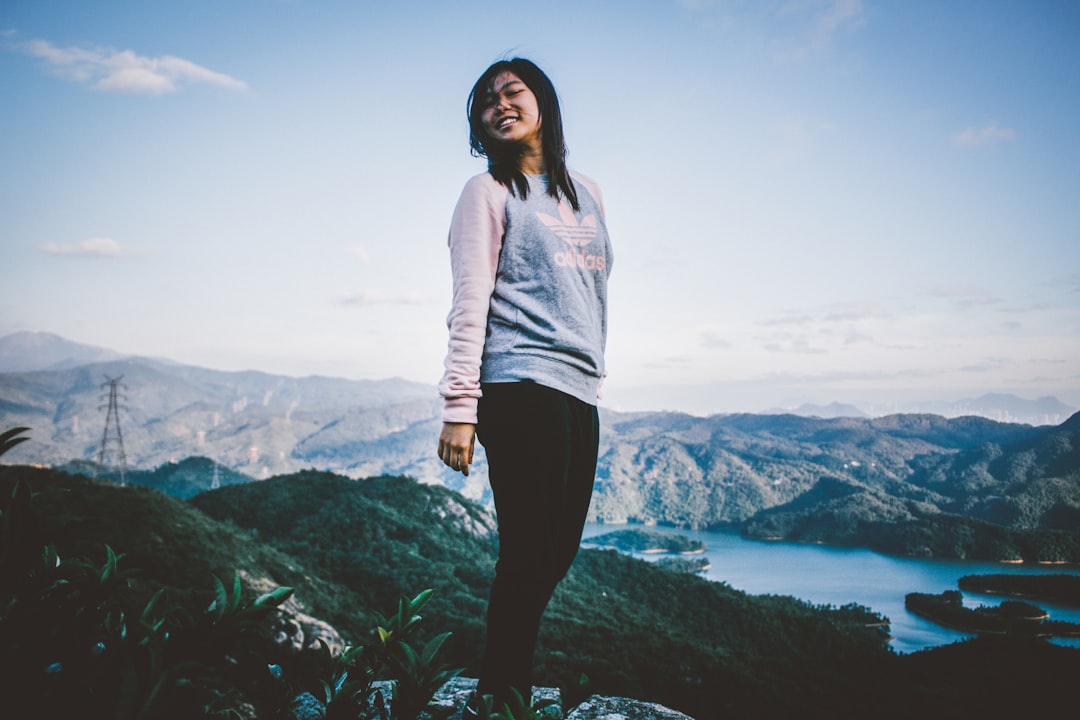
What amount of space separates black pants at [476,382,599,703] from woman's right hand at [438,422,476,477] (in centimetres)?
5

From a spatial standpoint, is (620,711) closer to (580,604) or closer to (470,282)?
(470,282)

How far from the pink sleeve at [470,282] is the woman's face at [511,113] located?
0.26m

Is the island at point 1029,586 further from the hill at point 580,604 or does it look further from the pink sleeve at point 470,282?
the pink sleeve at point 470,282

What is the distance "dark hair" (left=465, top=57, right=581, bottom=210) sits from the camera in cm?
221

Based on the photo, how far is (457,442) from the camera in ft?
5.91

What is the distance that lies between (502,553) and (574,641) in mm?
41860

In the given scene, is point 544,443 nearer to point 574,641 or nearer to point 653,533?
point 574,641

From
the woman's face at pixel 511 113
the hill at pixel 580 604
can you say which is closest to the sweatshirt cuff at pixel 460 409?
the woman's face at pixel 511 113

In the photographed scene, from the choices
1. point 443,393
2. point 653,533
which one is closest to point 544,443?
point 443,393

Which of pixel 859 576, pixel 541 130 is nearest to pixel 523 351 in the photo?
pixel 541 130

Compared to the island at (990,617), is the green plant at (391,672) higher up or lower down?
higher up

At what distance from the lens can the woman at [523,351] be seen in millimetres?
1801

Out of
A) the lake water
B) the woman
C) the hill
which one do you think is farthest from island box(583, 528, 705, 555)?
the woman

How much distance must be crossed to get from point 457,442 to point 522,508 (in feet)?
0.96
